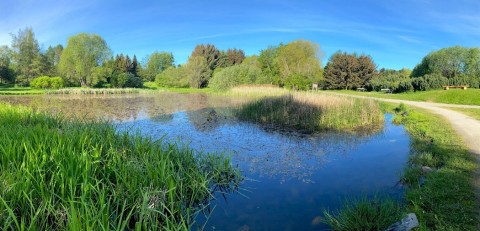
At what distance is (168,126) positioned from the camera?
12.3 meters

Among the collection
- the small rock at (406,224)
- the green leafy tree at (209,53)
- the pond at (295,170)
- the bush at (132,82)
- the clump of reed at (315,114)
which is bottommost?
the pond at (295,170)

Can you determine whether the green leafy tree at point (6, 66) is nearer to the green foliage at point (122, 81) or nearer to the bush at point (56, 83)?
the bush at point (56, 83)

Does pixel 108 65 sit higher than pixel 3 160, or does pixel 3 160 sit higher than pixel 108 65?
pixel 108 65

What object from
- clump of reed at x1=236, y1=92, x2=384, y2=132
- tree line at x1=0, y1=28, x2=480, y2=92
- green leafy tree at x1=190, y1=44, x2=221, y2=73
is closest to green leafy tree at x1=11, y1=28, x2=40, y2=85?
tree line at x1=0, y1=28, x2=480, y2=92

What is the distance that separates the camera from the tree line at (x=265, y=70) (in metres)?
38.3

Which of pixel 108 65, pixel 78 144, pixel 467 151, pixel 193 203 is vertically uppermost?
pixel 108 65

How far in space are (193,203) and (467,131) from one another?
32.5ft

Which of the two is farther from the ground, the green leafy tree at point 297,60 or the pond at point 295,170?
the green leafy tree at point 297,60

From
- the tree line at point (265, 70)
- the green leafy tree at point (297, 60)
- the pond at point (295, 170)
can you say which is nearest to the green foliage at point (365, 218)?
the pond at point (295, 170)

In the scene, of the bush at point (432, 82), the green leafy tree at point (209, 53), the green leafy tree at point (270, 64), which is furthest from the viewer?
the green leafy tree at point (209, 53)

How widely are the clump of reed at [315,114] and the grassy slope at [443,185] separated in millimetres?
4047

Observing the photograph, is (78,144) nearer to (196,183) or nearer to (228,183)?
(196,183)

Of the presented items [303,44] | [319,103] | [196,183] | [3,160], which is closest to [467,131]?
[319,103]

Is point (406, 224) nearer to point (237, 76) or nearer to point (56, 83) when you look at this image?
point (237, 76)
